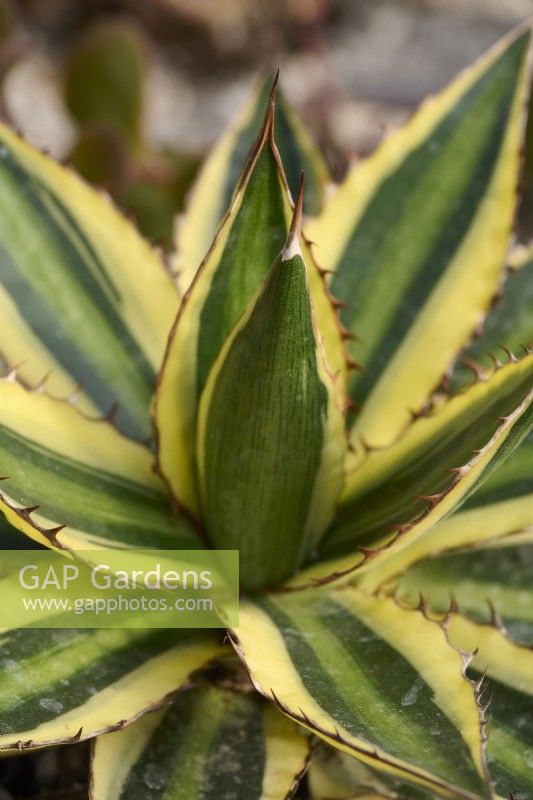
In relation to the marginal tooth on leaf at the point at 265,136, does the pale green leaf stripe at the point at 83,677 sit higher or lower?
lower

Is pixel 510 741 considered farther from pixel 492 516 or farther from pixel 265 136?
pixel 265 136

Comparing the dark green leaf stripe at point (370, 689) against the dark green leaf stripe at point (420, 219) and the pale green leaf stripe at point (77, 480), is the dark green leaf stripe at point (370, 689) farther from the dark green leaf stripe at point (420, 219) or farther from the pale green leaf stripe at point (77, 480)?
the dark green leaf stripe at point (420, 219)

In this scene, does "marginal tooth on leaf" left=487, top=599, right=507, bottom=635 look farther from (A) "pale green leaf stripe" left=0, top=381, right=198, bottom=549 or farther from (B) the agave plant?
(A) "pale green leaf stripe" left=0, top=381, right=198, bottom=549

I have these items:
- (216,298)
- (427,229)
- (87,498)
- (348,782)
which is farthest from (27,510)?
(427,229)

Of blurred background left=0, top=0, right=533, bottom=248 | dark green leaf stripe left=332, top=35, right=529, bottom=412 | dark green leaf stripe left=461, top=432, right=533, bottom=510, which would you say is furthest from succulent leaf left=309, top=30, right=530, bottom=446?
blurred background left=0, top=0, right=533, bottom=248

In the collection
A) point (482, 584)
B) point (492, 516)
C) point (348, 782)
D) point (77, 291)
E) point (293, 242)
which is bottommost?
point (348, 782)

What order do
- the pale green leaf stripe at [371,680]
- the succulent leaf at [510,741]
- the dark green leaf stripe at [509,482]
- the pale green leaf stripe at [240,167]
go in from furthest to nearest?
the pale green leaf stripe at [240,167]
the dark green leaf stripe at [509,482]
the succulent leaf at [510,741]
the pale green leaf stripe at [371,680]

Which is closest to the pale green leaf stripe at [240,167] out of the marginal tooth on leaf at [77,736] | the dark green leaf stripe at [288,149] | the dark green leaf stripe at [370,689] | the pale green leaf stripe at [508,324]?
the dark green leaf stripe at [288,149]

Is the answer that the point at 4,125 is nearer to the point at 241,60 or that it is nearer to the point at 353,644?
the point at 353,644
